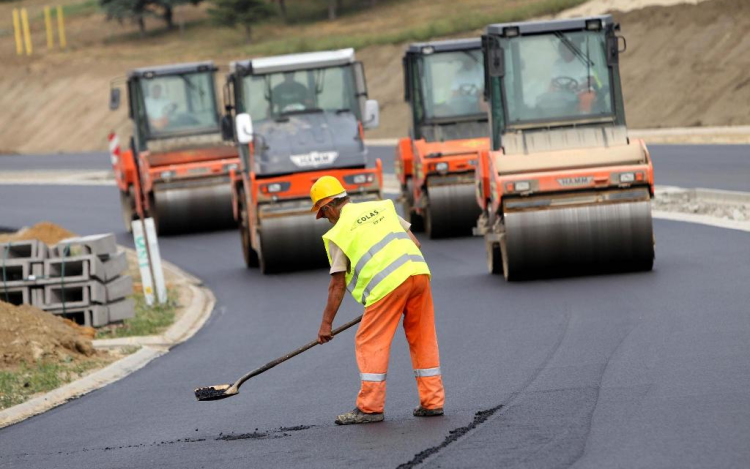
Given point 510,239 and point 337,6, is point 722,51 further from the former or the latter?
point 337,6

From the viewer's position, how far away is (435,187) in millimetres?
21594

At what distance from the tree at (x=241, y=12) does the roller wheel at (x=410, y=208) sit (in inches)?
1937

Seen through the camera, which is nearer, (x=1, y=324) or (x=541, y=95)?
(x=1, y=324)

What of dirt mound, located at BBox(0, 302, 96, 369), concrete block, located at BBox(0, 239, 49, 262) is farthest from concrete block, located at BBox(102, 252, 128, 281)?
dirt mound, located at BBox(0, 302, 96, 369)

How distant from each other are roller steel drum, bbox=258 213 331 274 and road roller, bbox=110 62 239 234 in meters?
6.67

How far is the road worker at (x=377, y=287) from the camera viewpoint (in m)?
8.57

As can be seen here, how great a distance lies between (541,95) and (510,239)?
2190 mm

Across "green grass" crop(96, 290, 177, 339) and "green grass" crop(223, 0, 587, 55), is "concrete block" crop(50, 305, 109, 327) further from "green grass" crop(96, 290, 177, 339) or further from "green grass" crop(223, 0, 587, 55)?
"green grass" crop(223, 0, 587, 55)

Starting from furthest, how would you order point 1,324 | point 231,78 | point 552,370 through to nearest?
point 231,78
point 1,324
point 552,370

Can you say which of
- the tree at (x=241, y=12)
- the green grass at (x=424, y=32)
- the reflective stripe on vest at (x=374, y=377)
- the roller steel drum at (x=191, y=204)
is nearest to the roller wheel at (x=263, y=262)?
the roller steel drum at (x=191, y=204)

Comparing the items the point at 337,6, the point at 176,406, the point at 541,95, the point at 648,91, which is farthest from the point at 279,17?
the point at 176,406

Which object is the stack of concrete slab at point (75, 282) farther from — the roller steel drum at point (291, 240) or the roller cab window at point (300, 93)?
the roller cab window at point (300, 93)

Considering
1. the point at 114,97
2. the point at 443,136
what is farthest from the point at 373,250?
the point at 114,97

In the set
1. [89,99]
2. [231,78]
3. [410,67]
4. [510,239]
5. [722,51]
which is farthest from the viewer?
[89,99]
